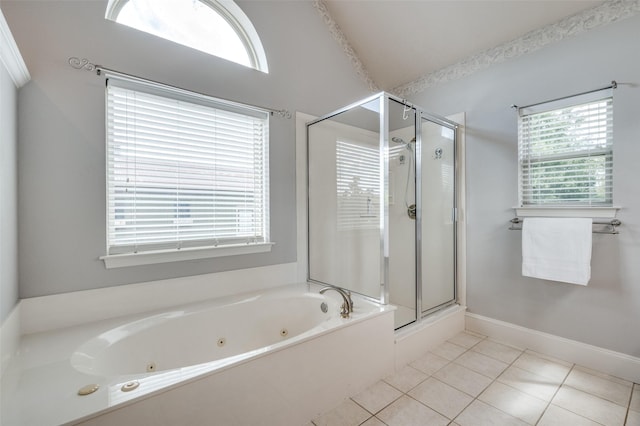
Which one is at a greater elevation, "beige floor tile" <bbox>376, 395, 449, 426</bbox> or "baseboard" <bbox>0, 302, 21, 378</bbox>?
"baseboard" <bbox>0, 302, 21, 378</bbox>

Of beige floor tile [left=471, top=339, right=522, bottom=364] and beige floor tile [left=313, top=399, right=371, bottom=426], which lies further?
beige floor tile [left=471, top=339, right=522, bottom=364]

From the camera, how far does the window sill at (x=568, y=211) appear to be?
1.85m

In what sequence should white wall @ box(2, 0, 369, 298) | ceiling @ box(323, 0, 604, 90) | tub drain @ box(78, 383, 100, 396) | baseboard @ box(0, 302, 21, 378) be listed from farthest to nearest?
ceiling @ box(323, 0, 604, 90) → white wall @ box(2, 0, 369, 298) → baseboard @ box(0, 302, 21, 378) → tub drain @ box(78, 383, 100, 396)

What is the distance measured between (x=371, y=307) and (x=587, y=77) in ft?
7.19

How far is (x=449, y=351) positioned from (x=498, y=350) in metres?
0.40

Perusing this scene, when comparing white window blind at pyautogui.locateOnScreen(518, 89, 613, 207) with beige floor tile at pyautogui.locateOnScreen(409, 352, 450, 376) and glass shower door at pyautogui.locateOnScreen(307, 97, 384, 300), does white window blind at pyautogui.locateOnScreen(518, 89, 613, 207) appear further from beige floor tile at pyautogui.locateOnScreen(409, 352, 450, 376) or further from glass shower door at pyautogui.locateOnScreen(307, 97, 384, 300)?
beige floor tile at pyautogui.locateOnScreen(409, 352, 450, 376)

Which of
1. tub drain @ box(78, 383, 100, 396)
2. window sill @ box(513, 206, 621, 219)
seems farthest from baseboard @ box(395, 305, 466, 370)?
tub drain @ box(78, 383, 100, 396)

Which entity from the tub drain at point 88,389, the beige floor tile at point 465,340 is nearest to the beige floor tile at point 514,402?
the beige floor tile at point 465,340

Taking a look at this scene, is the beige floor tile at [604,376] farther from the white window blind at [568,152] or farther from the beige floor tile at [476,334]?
the white window blind at [568,152]

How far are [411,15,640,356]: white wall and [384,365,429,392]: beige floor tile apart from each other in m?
1.01

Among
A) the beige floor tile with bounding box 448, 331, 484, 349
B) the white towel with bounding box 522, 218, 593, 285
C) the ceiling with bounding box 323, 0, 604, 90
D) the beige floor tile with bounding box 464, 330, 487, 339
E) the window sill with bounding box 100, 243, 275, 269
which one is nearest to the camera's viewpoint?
the window sill with bounding box 100, 243, 275, 269

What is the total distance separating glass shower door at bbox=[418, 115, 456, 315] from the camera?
240 cm

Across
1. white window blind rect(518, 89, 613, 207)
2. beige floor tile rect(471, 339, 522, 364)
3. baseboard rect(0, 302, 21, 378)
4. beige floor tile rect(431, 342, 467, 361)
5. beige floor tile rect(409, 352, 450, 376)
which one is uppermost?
white window blind rect(518, 89, 613, 207)

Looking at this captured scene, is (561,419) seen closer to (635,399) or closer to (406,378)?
(635,399)
